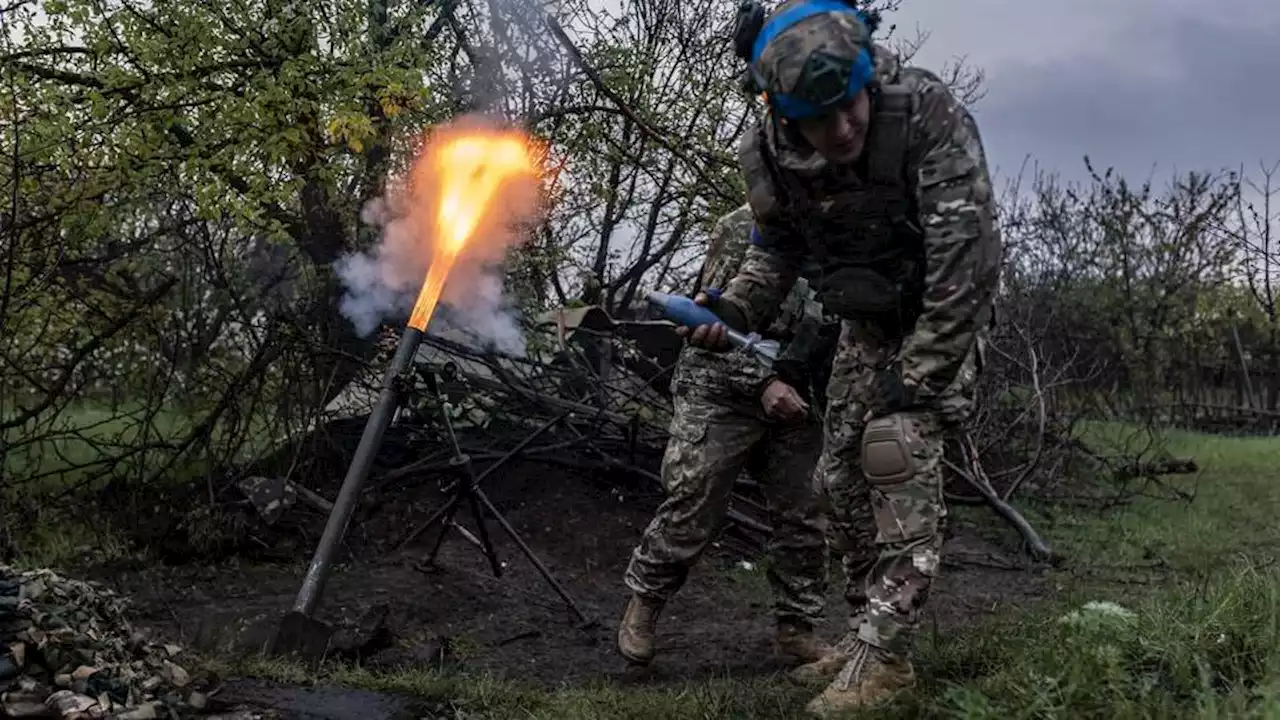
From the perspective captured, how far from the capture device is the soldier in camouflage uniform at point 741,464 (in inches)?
171

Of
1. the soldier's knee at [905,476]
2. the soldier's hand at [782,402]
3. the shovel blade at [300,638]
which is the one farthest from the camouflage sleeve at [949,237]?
the shovel blade at [300,638]

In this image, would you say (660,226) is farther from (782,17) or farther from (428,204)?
(782,17)

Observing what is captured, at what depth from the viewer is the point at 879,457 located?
10.8ft

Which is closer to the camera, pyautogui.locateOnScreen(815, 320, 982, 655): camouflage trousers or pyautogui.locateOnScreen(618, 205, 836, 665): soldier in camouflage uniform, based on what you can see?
pyautogui.locateOnScreen(815, 320, 982, 655): camouflage trousers

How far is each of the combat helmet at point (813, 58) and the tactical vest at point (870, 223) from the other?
0.61 feet

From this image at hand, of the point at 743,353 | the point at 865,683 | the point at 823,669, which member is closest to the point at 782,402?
the point at 743,353

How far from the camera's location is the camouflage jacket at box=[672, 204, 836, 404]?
4281mm

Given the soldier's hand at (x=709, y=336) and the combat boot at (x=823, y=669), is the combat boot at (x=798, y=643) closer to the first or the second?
the combat boot at (x=823, y=669)

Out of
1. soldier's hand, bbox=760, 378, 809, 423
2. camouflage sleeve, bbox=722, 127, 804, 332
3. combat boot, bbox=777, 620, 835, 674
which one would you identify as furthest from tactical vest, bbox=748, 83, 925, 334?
combat boot, bbox=777, 620, 835, 674

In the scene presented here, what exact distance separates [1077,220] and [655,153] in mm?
11445

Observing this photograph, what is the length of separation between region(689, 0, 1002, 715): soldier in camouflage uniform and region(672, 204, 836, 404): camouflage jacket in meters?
0.69

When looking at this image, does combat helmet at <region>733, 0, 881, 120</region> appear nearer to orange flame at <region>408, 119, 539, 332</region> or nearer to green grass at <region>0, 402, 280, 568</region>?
orange flame at <region>408, 119, 539, 332</region>

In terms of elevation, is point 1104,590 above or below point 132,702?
above

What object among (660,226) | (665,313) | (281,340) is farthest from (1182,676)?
(660,226)
